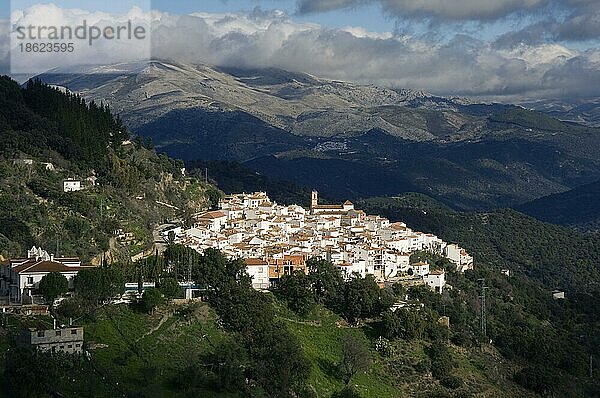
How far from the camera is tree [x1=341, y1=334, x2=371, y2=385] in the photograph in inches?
1467

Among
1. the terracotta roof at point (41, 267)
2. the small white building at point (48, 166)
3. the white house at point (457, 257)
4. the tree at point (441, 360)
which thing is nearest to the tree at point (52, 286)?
the terracotta roof at point (41, 267)

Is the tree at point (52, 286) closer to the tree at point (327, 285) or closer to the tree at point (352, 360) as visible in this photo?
the tree at point (352, 360)

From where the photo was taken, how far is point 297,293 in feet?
137

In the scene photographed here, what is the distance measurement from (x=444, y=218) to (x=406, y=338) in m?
58.0

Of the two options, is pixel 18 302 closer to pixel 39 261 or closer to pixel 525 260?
pixel 39 261

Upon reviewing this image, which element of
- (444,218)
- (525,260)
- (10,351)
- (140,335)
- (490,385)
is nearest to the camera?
(10,351)

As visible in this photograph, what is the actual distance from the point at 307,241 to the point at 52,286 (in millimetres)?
20835

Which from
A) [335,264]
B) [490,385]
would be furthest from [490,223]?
[490,385]

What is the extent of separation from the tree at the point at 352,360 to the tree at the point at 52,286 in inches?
457

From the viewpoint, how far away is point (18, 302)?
115 ft

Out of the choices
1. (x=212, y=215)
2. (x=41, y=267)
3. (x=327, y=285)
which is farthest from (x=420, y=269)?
(x=41, y=267)

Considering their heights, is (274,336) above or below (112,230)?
below

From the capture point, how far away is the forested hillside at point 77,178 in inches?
1666

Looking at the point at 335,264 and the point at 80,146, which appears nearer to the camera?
the point at 335,264
